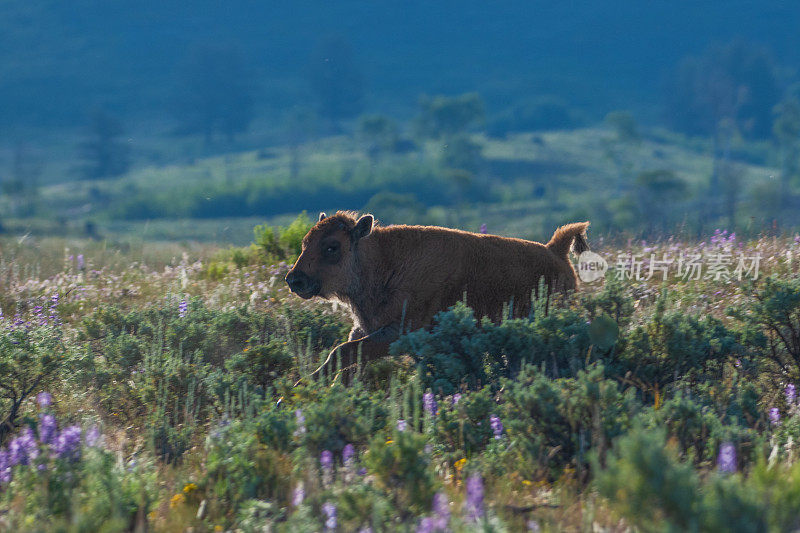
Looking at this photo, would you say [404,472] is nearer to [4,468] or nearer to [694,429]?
[694,429]

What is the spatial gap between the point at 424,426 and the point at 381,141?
5044 inches

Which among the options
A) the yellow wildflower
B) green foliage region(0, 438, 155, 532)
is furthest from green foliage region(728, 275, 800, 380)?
green foliage region(0, 438, 155, 532)

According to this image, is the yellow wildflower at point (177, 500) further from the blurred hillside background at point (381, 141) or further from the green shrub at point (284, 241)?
the blurred hillside background at point (381, 141)

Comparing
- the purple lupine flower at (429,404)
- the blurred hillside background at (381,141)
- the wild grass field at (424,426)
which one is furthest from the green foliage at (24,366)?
the blurred hillside background at (381,141)

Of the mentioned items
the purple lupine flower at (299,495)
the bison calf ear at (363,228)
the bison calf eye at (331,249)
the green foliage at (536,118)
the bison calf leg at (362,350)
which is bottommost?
the purple lupine flower at (299,495)

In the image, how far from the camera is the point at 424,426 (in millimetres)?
5047

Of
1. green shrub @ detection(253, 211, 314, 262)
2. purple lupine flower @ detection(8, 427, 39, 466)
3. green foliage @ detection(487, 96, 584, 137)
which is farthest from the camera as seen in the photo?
green foliage @ detection(487, 96, 584, 137)

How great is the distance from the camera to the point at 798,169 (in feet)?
384

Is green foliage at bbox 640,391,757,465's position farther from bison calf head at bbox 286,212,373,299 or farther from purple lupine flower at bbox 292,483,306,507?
bison calf head at bbox 286,212,373,299

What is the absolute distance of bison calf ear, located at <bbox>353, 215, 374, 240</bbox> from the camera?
296 inches

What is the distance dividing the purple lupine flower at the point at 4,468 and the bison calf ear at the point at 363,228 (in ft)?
12.5

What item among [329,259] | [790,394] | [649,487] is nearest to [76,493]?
[649,487]

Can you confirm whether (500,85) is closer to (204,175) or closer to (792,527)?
(204,175)

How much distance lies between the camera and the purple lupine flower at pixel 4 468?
4.32m
